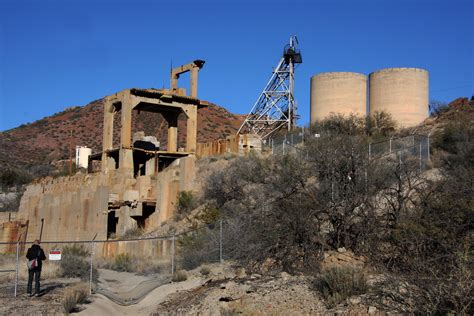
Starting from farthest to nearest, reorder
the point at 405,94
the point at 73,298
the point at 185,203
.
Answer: the point at 405,94 < the point at 185,203 < the point at 73,298

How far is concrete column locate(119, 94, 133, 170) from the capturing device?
137 ft

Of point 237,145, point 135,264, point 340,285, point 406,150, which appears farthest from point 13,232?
point 340,285

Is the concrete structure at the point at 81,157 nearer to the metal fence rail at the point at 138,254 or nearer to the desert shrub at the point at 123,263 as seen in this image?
the metal fence rail at the point at 138,254

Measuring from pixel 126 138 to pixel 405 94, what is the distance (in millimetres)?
21785

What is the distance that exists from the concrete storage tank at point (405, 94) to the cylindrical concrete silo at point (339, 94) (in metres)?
1.72

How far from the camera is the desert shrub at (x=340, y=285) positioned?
14211 mm

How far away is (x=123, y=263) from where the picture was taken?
29.3 meters

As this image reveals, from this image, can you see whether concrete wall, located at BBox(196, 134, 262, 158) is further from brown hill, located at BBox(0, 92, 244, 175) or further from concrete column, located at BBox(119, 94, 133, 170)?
brown hill, located at BBox(0, 92, 244, 175)

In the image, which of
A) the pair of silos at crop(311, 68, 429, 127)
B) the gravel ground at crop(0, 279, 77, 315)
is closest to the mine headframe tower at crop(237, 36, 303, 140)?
the pair of silos at crop(311, 68, 429, 127)

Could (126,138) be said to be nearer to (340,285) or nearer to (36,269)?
(36,269)

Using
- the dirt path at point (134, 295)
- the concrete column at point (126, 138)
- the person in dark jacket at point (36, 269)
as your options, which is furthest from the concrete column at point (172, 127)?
the person in dark jacket at point (36, 269)

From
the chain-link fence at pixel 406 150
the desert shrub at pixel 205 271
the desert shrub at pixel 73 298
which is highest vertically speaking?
the chain-link fence at pixel 406 150

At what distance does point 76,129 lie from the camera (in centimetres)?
10431

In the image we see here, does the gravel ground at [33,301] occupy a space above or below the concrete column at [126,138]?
below
